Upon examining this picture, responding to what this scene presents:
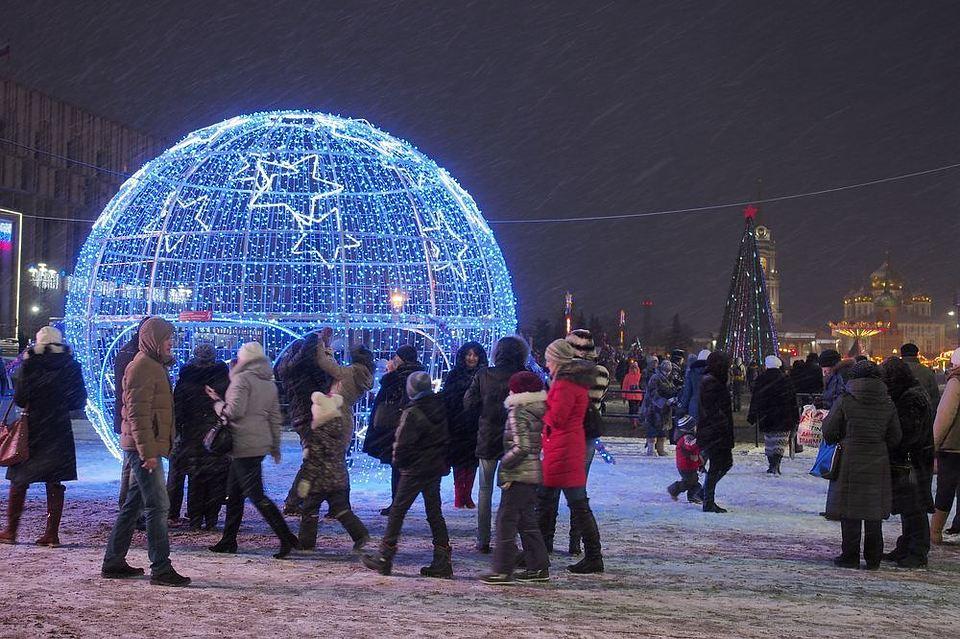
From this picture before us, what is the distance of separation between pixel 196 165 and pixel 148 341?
17.0 ft

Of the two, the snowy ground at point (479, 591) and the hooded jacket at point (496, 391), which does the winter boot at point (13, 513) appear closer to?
Result: the snowy ground at point (479, 591)

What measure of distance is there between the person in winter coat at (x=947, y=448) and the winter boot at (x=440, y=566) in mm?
4394

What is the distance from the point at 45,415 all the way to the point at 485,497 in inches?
131

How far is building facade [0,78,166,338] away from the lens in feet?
184

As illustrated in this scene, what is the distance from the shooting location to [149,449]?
236 inches

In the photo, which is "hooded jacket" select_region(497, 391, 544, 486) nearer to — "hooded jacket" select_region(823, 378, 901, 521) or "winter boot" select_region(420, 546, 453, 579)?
"winter boot" select_region(420, 546, 453, 579)

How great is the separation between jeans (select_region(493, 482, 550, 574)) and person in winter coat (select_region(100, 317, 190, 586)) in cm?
195

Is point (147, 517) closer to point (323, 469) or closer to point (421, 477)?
point (323, 469)

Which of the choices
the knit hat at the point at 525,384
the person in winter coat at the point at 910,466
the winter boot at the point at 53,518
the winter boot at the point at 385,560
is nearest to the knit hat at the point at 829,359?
the person in winter coat at the point at 910,466

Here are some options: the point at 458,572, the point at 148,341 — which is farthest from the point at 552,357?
the point at 148,341

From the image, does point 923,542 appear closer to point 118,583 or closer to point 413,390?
point 413,390

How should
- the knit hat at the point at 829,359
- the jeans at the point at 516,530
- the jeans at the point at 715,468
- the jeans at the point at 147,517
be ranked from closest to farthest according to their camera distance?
the jeans at the point at 147,517
the jeans at the point at 516,530
the jeans at the point at 715,468
the knit hat at the point at 829,359

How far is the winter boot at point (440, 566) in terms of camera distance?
6.38 m

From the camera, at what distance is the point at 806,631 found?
5.22 m
